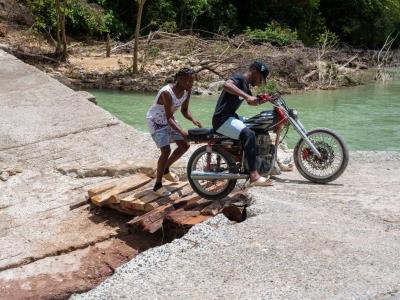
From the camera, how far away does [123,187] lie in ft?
24.3

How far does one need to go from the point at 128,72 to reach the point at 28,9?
26.4 feet

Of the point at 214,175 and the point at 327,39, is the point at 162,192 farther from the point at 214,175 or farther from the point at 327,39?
the point at 327,39

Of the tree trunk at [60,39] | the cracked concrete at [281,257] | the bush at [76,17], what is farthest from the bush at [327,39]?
the cracked concrete at [281,257]

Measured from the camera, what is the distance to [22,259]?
6344 mm

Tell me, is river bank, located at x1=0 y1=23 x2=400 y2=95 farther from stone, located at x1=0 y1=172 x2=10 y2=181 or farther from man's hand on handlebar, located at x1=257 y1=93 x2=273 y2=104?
man's hand on handlebar, located at x1=257 y1=93 x2=273 y2=104

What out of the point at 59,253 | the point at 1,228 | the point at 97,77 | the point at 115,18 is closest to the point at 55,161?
the point at 1,228

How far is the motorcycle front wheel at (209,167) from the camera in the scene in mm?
6602

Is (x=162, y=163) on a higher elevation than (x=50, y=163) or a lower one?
higher

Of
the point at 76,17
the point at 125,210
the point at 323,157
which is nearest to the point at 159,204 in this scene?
the point at 125,210

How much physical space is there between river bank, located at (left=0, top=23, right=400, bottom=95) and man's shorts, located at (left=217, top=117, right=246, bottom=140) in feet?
42.7

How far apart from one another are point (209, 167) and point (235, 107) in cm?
71

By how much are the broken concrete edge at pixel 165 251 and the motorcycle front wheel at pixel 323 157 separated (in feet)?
5.65

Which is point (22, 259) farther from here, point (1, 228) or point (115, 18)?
point (115, 18)

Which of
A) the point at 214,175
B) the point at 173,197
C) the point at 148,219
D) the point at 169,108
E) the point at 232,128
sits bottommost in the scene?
the point at 148,219
